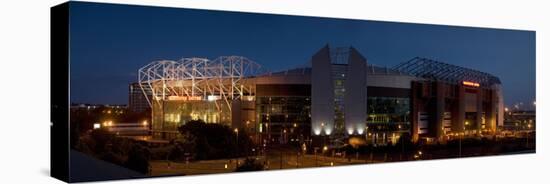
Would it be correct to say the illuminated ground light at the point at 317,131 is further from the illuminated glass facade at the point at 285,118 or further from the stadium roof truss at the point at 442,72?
the stadium roof truss at the point at 442,72

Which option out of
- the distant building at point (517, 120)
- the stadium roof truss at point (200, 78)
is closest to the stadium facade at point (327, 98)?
the stadium roof truss at point (200, 78)

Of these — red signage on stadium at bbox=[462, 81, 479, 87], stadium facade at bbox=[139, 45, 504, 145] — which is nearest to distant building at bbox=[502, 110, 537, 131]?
stadium facade at bbox=[139, 45, 504, 145]

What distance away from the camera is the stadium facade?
14023 mm

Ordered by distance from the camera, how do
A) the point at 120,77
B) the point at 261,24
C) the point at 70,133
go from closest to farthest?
the point at 70,133
the point at 120,77
the point at 261,24

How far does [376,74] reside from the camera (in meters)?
15.9

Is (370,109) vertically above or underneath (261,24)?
underneath

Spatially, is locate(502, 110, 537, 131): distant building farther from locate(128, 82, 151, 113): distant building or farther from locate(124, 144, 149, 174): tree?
locate(124, 144, 149, 174): tree

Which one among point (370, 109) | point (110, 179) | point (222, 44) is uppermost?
point (222, 44)

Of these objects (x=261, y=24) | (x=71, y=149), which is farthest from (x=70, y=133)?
(x=261, y=24)

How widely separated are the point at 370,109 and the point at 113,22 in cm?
546

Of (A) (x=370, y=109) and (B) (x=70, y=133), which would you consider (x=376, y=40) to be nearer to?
(A) (x=370, y=109)

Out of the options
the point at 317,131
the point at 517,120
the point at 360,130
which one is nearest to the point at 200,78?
the point at 317,131

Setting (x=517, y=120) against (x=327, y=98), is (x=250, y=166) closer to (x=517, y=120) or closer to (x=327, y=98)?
(x=327, y=98)

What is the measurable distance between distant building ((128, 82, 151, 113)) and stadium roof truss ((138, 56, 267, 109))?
0.05 metres
